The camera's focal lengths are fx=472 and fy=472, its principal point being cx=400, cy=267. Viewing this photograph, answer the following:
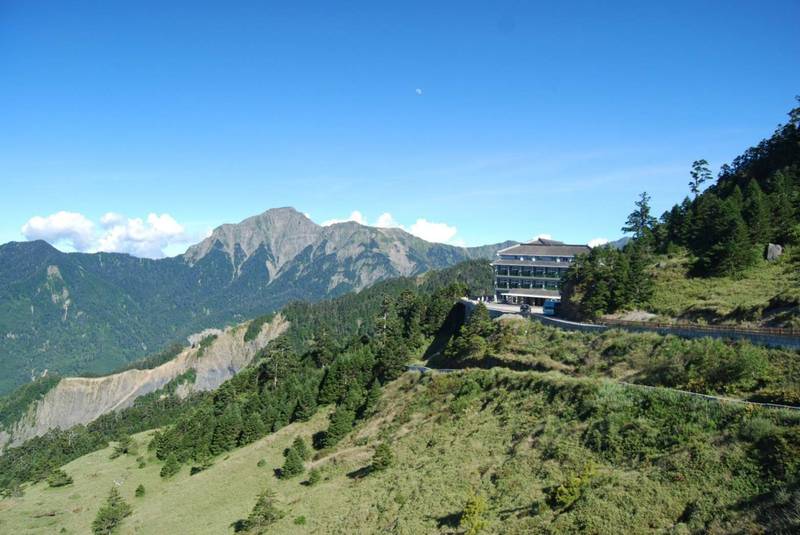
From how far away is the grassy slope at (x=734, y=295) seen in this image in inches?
1670

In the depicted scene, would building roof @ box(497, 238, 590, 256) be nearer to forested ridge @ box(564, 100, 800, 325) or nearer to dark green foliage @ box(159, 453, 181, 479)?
forested ridge @ box(564, 100, 800, 325)

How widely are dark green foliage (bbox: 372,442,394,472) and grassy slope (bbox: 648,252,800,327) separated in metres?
33.9

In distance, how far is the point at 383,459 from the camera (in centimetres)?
4103

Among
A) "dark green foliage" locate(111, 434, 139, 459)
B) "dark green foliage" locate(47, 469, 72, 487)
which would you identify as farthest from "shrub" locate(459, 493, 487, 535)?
"dark green foliage" locate(111, 434, 139, 459)

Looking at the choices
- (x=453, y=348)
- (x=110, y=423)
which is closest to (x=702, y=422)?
(x=453, y=348)

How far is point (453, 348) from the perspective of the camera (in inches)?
2633

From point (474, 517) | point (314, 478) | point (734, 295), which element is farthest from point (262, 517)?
point (734, 295)

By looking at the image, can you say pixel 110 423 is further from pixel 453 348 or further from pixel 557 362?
pixel 557 362

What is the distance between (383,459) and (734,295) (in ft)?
133

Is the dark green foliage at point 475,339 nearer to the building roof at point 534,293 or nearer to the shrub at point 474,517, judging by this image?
the building roof at point 534,293

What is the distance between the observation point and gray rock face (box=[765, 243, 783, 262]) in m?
57.2

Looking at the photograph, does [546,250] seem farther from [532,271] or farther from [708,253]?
[708,253]

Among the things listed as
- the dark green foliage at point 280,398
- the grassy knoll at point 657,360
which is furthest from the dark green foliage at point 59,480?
the grassy knoll at point 657,360

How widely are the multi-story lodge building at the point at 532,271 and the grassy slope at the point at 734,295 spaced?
2499cm
